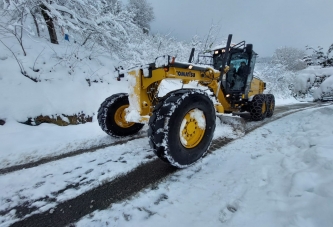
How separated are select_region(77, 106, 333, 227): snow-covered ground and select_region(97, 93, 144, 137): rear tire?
6.24 feet

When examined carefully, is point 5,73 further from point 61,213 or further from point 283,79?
point 283,79

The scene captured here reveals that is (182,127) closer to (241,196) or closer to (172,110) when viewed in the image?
(172,110)

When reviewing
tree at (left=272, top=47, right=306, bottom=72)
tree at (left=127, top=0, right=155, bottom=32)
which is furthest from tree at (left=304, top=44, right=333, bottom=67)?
tree at (left=127, top=0, right=155, bottom=32)

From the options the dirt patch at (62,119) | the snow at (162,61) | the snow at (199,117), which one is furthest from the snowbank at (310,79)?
the dirt patch at (62,119)

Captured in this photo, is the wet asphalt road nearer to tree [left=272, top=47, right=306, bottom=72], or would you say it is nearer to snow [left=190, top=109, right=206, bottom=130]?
snow [left=190, top=109, right=206, bottom=130]

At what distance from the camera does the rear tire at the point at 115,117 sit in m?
3.54

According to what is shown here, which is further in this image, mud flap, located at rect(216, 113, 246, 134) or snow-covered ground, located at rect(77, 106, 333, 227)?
mud flap, located at rect(216, 113, 246, 134)

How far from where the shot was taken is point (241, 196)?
1.74 m

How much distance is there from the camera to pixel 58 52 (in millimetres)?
6387

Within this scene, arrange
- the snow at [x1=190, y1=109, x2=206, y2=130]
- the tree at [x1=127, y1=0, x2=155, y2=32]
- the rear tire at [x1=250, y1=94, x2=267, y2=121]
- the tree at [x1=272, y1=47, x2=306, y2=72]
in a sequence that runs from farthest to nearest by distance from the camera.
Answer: the tree at [x1=272, y1=47, x2=306, y2=72]
the tree at [x1=127, y1=0, x2=155, y2=32]
the rear tire at [x1=250, y1=94, x2=267, y2=121]
the snow at [x1=190, y1=109, x2=206, y2=130]

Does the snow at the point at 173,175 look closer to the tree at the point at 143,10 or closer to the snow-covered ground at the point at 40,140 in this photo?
the snow-covered ground at the point at 40,140

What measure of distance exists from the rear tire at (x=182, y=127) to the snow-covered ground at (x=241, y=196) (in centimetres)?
23

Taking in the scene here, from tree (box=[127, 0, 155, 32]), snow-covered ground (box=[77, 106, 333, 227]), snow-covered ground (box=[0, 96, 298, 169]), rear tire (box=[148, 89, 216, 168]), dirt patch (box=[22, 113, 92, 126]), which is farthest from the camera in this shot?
tree (box=[127, 0, 155, 32])

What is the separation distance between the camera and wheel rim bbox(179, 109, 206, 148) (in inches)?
97.9
